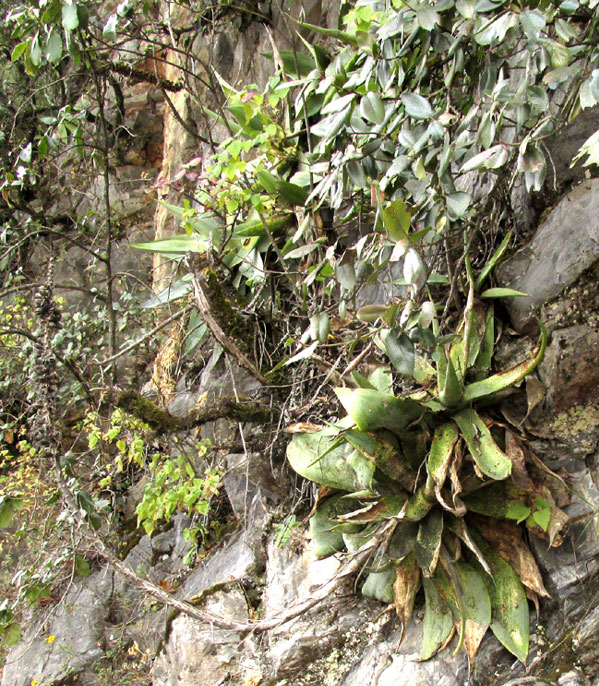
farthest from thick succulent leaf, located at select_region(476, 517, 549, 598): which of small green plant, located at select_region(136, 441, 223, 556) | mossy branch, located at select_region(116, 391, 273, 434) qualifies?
small green plant, located at select_region(136, 441, 223, 556)

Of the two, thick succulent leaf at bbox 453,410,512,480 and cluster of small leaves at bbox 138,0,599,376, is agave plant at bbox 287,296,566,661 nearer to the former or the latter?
thick succulent leaf at bbox 453,410,512,480

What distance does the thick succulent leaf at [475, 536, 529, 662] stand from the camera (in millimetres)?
1915

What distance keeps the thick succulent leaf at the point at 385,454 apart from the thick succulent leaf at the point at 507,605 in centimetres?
32

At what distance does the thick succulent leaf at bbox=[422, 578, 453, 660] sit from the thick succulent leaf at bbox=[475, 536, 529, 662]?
15 centimetres

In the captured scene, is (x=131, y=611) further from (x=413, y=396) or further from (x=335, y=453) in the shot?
(x=413, y=396)

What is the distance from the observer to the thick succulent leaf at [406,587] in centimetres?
210

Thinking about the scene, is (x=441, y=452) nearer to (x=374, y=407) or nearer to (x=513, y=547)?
(x=374, y=407)

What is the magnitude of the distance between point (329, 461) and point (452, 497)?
0.49 m

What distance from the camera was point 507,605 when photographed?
78.3 inches

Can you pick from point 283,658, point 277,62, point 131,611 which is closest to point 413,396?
point 283,658

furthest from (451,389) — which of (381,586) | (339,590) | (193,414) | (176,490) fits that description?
(176,490)

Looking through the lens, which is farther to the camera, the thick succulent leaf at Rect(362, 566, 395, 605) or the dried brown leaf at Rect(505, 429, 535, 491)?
the thick succulent leaf at Rect(362, 566, 395, 605)

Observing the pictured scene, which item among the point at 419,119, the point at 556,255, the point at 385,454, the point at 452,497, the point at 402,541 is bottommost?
the point at 402,541

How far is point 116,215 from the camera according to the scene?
16.4 feet
